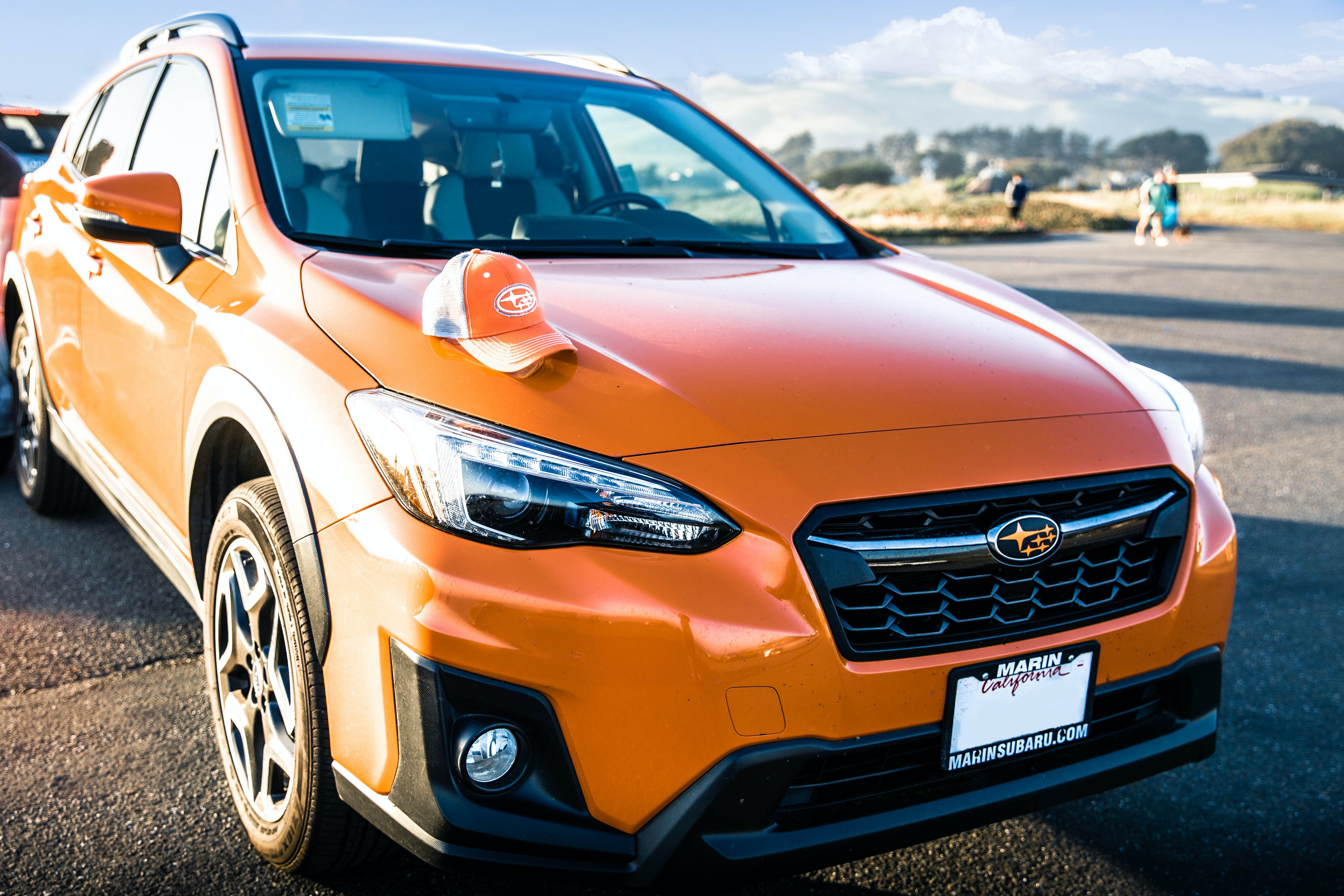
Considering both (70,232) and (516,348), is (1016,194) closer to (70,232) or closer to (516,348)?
(70,232)

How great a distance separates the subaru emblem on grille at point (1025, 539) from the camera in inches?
67.9

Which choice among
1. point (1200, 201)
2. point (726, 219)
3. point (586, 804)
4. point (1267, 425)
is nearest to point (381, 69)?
point (726, 219)

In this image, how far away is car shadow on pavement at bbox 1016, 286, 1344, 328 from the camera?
37.1ft

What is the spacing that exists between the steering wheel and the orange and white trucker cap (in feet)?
4.41

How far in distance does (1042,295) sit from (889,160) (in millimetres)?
135809

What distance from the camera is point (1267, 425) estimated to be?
6.37 metres

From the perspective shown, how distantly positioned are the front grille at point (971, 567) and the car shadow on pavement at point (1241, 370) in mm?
6339

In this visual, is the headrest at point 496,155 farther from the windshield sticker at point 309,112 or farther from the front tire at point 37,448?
the front tire at point 37,448

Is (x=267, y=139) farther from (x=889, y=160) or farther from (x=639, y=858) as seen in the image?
(x=889, y=160)

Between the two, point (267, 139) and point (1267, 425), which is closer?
point (267, 139)

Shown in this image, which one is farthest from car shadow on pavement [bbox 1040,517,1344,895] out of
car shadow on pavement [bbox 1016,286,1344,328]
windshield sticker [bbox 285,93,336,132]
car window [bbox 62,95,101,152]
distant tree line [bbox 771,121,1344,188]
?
distant tree line [bbox 771,121,1344,188]

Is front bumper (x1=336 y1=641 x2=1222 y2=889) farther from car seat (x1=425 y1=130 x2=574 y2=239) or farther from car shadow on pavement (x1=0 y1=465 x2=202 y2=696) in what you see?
car shadow on pavement (x1=0 y1=465 x2=202 y2=696)

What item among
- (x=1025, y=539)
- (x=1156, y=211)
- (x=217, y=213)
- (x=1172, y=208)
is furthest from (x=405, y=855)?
(x=1172, y=208)

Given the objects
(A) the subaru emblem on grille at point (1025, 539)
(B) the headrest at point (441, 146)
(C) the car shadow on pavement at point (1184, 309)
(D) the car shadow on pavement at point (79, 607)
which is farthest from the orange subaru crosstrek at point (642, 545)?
(C) the car shadow on pavement at point (1184, 309)
